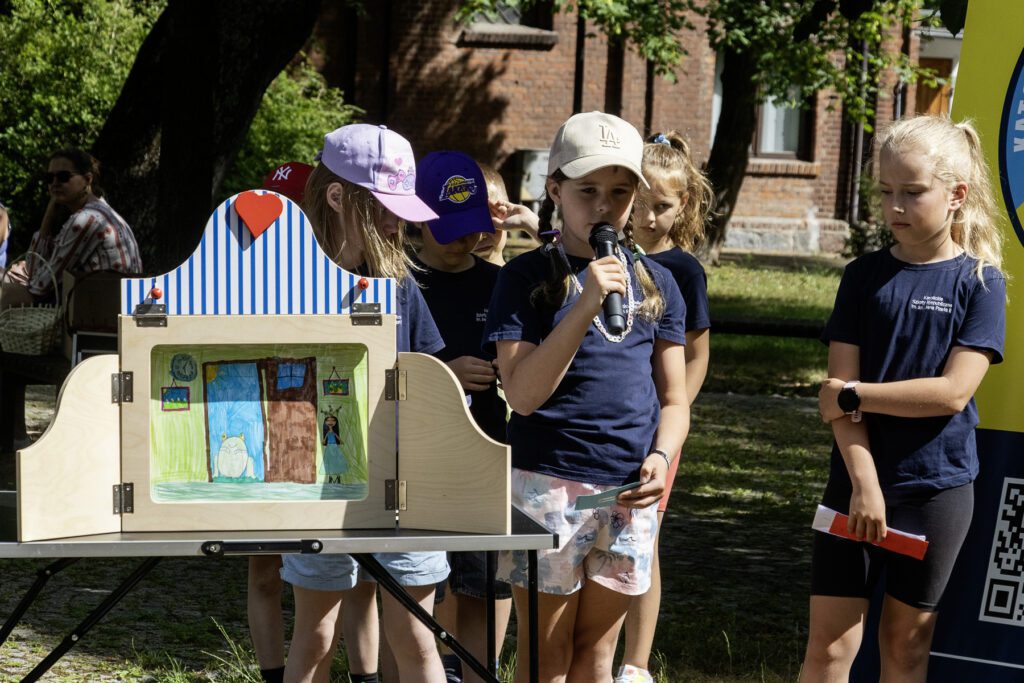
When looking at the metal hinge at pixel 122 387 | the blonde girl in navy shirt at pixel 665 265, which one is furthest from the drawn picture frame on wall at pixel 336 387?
the blonde girl in navy shirt at pixel 665 265

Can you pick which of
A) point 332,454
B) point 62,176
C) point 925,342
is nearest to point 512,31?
point 62,176

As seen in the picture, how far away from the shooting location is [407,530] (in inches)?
101

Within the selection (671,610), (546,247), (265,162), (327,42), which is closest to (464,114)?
(327,42)

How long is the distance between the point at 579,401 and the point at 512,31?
18.7 m

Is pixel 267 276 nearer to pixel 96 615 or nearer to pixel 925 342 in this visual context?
pixel 96 615

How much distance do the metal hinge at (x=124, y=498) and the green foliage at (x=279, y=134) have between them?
41.1 feet

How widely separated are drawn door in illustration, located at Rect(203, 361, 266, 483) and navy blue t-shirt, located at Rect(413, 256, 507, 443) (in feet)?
3.64

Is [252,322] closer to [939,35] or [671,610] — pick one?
[671,610]

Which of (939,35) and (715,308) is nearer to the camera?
(715,308)

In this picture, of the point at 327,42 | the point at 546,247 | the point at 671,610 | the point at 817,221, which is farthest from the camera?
the point at 817,221

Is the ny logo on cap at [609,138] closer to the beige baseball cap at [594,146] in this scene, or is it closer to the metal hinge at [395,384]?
→ the beige baseball cap at [594,146]

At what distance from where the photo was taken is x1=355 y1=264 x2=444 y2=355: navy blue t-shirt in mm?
3053

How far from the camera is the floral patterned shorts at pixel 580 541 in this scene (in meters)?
3.07

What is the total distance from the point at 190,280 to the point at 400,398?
0.47m
